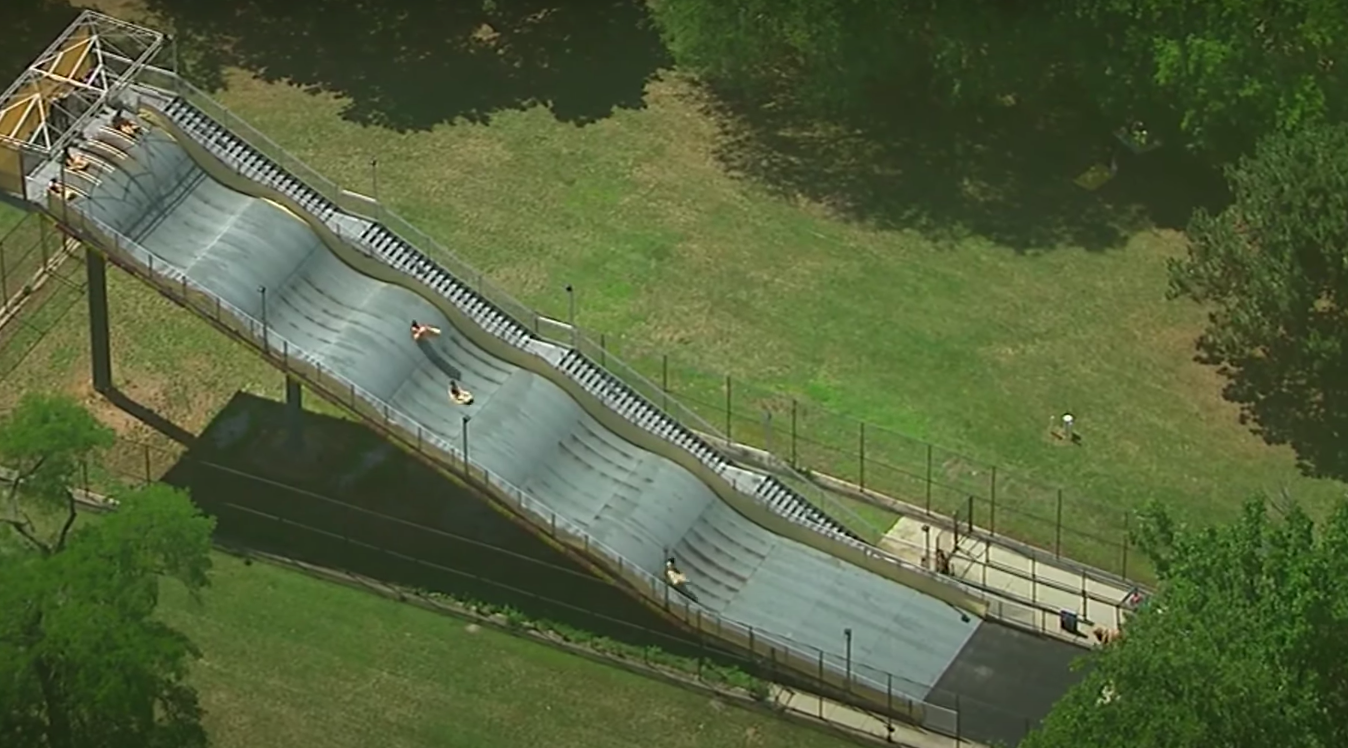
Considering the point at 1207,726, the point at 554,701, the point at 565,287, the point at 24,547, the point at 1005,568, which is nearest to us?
the point at 1207,726

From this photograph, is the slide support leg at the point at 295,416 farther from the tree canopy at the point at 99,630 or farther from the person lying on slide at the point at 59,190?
the tree canopy at the point at 99,630

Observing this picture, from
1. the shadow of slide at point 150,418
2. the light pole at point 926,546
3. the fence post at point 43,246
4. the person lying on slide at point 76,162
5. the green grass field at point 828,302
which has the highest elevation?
the green grass field at point 828,302

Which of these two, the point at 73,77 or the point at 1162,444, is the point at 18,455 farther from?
the point at 1162,444

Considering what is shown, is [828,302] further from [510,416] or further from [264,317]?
[264,317]

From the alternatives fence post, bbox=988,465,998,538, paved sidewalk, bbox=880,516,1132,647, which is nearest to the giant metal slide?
paved sidewalk, bbox=880,516,1132,647

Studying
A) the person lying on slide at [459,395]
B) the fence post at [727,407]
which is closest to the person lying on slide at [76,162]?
the person lying on slide at [459,395]

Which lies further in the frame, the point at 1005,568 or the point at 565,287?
the point at 565,287

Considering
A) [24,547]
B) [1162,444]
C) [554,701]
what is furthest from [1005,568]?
[24,547]
